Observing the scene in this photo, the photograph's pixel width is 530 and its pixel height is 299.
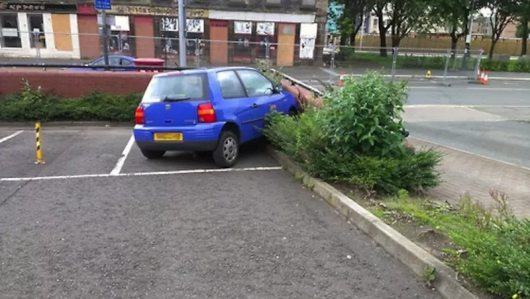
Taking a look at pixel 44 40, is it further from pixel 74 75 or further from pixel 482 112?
pixel 482 112

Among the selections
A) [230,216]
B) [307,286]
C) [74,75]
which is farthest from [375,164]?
[74,75]

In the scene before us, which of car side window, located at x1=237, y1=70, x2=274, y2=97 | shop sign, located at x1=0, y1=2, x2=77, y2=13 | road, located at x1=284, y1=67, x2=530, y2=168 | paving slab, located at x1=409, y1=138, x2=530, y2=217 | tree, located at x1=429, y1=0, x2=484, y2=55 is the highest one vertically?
tree, located at x1=429, y1=0, x2=484, y2=55

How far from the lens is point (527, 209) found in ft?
18.4

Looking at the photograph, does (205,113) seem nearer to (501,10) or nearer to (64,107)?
(64,107)

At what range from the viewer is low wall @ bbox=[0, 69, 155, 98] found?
10734 millimetres

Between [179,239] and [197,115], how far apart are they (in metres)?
2.81

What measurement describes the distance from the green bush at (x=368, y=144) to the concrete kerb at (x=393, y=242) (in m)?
0.30

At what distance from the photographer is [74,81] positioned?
1093cm

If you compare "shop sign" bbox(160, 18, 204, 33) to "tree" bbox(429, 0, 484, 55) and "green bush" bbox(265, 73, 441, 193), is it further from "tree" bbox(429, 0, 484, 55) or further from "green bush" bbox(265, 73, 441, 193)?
"green bush" bbox(265, 73, 441, 193)

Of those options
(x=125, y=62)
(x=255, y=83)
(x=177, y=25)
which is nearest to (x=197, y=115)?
(x=255, y=83)

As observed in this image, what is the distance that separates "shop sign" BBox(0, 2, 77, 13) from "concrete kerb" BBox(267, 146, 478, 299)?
28.4 meters

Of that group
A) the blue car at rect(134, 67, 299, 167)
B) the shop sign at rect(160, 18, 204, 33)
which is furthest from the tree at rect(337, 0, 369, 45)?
the blue car at rect(134, 67, 299, 167)

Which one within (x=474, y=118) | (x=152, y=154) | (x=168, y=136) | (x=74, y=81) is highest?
(x=74, y=81)

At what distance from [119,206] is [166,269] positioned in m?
1.87
